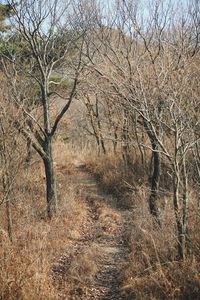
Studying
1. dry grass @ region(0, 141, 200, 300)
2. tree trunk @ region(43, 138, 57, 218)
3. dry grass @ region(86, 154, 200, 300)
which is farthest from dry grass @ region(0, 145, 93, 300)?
dry grass @ region(86, 154, 200, 300)

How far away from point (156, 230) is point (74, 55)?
18.7 ft

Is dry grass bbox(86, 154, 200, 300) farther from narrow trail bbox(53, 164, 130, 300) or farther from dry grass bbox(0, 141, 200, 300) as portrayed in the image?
narrow trail bbox(53, 164, 130, 300)

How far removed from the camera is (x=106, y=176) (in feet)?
44.2

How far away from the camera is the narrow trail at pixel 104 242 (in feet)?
20.4

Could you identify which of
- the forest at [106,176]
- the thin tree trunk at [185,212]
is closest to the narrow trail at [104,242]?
the forest at [106,176]

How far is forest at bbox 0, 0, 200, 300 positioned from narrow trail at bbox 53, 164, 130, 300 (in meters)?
0.03

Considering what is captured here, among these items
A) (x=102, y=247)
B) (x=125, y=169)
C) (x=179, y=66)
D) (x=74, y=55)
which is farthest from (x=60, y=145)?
(x=179, y=66)

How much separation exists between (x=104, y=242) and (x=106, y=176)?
503 centimetres

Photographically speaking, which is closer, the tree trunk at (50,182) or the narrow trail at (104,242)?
the narrow trail at (104,242)

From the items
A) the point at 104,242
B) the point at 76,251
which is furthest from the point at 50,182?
the point at 76,251

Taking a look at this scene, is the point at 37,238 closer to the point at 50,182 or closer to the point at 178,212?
the point at 50,182

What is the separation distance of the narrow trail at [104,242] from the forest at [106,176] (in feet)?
0.09

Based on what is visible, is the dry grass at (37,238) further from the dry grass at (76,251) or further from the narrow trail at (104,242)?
the narrow trail at (104,242)

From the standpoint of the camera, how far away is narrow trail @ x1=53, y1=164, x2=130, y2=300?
6.22m
